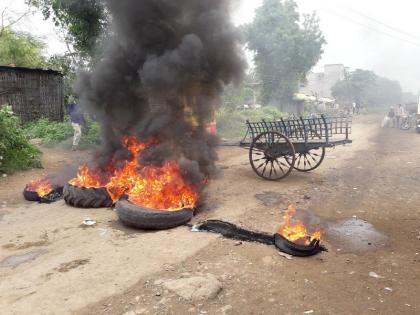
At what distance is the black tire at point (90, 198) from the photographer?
7.63m

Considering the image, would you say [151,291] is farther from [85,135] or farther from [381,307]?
[85,135]

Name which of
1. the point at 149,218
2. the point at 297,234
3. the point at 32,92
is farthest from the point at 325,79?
the point at 149,218

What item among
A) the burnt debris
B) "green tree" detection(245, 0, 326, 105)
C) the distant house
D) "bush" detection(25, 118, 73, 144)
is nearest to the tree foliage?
"green tree" detection(245, 0, 326, 105)

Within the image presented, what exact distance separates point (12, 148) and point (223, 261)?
30.1ft

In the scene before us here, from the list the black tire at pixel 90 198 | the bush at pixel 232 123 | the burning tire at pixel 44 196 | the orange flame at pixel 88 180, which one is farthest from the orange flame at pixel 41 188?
the bush at pixel 232 123

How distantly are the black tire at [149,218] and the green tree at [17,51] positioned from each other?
68.7 ft

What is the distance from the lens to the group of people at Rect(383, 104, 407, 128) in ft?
80.6

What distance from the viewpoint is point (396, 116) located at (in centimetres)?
2514

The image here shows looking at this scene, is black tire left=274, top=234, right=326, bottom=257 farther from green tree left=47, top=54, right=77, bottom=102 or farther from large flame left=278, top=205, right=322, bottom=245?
green tree left=47, top=54, right=77, bottom=102

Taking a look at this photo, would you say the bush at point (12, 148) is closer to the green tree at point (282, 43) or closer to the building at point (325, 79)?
the green tree at point (282, 43)

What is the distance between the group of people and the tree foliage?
23.7m

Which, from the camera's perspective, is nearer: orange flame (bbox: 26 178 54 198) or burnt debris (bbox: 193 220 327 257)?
burnt debris (bbox: 193 220 327 257)

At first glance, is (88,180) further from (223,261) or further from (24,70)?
(24,70)

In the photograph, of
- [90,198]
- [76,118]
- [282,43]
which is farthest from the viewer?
[282,43]
